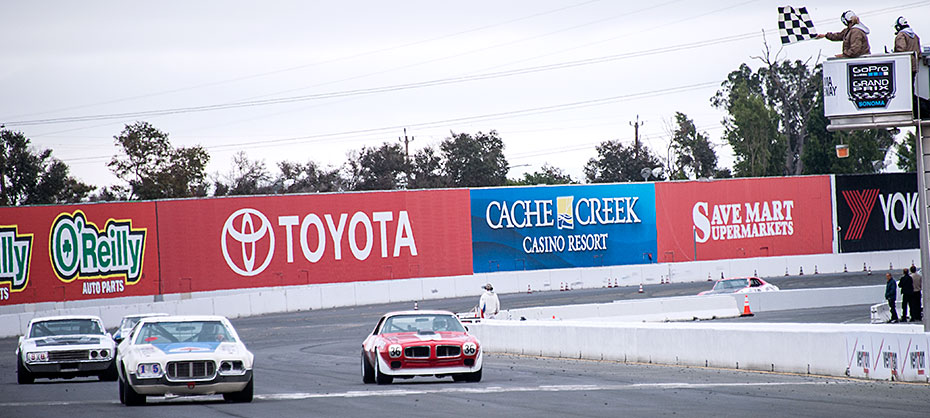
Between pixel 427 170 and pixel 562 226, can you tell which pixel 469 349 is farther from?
pixel 427 170

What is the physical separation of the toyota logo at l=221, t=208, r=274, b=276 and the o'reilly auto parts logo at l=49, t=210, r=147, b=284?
4.67 m

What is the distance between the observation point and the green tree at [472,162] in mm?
112875

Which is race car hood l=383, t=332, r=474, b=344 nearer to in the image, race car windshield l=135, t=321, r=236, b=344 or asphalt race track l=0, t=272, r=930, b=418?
asphalt race track l=0, t=272, r=930, b=418

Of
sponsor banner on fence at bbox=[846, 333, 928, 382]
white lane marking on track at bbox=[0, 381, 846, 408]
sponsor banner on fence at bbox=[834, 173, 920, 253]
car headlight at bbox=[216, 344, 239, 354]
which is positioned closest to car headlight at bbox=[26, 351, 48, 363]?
white lane marking on track at bbox=[0, 381, 846, 408]

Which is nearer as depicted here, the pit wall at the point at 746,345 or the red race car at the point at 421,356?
the pit wall at the point at 746,345

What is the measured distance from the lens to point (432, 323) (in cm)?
1905

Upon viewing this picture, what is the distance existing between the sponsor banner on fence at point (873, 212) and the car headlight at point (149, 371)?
62983mm

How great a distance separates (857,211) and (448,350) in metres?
59.1

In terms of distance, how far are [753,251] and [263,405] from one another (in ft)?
193

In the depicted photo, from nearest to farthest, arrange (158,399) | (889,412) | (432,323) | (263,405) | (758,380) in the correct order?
1. (889,412)
2. (263,405)
3. (158,399)
4. (758,380)
5. (432,323)

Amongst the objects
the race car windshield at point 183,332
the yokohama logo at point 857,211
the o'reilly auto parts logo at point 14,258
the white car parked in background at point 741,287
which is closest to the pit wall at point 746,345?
the race car windshield at point 183,332

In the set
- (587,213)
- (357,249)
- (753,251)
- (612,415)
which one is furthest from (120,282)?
(612,415)

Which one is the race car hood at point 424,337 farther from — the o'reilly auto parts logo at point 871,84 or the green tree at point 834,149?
the green tree at point 834,149

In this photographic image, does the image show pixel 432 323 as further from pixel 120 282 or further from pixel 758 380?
pixel 120 282
